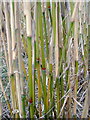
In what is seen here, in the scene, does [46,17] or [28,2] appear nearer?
[28,2]

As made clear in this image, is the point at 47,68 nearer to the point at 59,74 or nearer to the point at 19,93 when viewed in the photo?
the point at 59,74

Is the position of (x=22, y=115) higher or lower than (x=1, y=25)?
lower

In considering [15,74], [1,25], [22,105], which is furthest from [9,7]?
[22,105]

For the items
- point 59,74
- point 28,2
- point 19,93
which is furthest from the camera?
point 59,74

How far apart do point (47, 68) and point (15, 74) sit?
0.24m

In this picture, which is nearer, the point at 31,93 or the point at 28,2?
the point at 28,2

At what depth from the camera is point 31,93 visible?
700mm

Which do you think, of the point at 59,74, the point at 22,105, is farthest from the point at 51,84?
the point at 22,105

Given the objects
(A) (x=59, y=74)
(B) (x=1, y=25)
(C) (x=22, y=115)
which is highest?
(B) (x=1, y=25)

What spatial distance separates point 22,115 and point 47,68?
0.83 ft

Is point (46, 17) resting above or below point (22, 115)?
above

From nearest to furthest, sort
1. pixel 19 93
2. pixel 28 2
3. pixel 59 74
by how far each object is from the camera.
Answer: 1. pixel 28 2
2. pixel 19 93
3. pixel 59 74

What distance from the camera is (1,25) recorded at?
792mm

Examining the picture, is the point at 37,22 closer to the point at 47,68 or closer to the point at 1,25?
the point at 1,25
